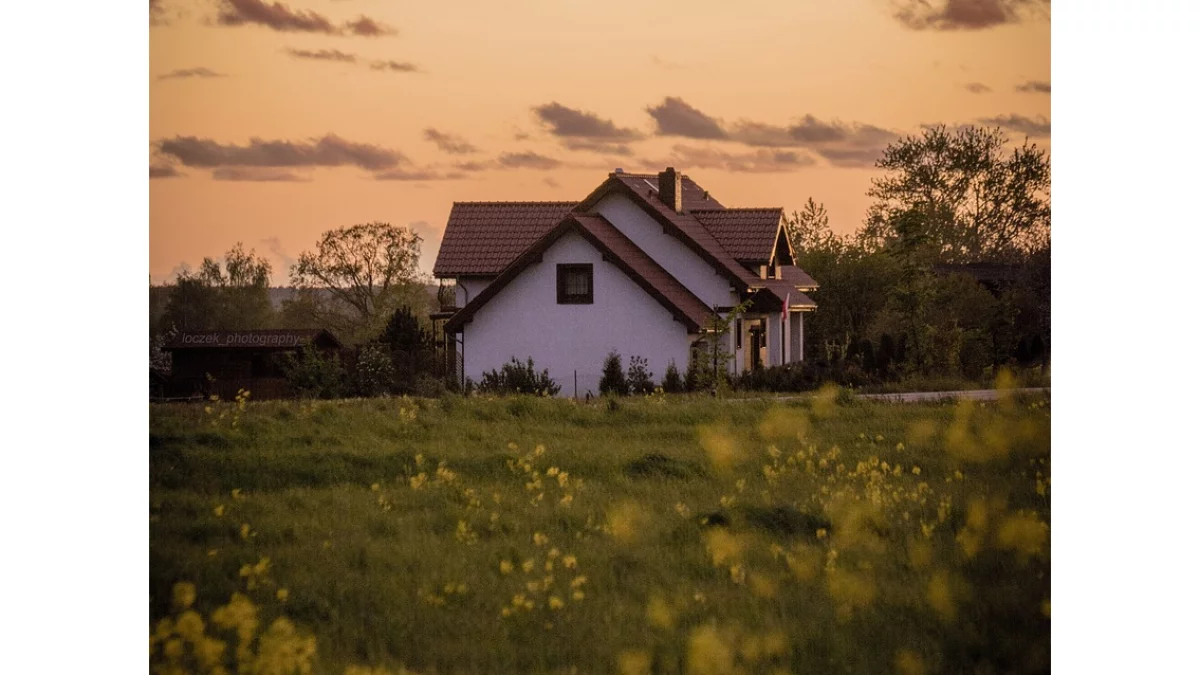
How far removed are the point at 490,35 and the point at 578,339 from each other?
127cm

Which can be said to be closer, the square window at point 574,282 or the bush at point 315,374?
the square window at point 574,282

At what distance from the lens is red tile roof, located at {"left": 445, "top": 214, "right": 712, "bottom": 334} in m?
5.61

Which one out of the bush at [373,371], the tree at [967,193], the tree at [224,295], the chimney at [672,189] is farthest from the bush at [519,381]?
the tree at [967,193]

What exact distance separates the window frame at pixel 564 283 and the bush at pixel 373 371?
73 centimetres

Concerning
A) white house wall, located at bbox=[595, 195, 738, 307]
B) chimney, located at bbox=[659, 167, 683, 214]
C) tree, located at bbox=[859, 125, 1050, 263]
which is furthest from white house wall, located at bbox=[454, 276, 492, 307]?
tree, located at bbox=[859, 125, 1050, 263]

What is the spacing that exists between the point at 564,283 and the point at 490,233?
14.1 inches

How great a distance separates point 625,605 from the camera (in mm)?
5410

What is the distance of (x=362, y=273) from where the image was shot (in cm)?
568

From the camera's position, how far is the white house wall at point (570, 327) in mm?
5598

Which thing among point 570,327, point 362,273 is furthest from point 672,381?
point 362,273

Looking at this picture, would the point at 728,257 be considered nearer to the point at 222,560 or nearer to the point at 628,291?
the point at 628,291

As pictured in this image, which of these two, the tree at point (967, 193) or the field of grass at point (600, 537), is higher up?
the tree at point (967, 193)

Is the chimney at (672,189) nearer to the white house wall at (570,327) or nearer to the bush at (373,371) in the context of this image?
the white house wall at (570,327)

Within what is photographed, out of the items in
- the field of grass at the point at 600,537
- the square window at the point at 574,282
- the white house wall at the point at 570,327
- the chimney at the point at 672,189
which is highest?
the chimney at the point at 672,189
